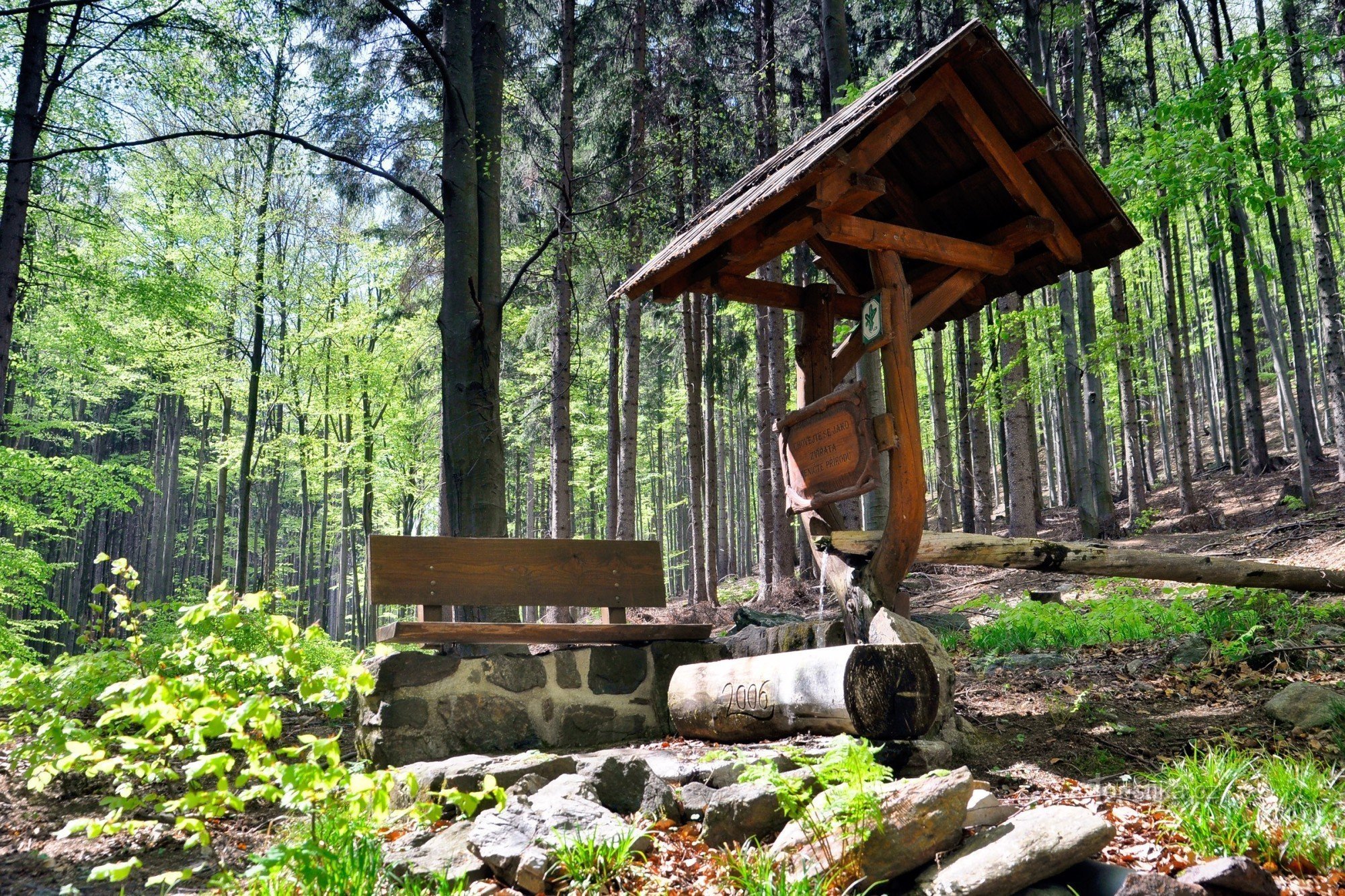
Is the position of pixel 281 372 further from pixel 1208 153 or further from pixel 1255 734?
pixel 1255 734

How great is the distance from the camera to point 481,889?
112 inches

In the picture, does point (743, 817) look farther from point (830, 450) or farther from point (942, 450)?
point (942, 450)

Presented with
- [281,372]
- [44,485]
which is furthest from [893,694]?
[281,372]

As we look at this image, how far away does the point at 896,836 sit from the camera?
2750mm

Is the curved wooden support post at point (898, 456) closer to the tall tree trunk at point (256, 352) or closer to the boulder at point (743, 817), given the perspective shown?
the boulder at point (743, 817)

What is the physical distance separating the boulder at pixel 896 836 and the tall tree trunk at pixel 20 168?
27.5 ft

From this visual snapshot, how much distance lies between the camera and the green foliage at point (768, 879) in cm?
246

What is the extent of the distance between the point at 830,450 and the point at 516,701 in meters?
2.63

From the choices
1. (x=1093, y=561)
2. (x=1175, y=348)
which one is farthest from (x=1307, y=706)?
(x=1175, y=348)

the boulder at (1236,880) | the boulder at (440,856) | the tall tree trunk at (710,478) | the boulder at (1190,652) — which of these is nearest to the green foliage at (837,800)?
the boulder at (1236,880)

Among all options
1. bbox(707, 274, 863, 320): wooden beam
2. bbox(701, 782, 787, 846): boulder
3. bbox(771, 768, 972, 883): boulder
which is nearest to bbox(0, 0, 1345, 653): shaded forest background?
bbox(707, 274, 863, 320): wooden beam

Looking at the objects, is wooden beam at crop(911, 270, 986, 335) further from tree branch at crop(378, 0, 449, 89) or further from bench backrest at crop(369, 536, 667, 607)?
tree branch at crop(378, 0, 449, 89)

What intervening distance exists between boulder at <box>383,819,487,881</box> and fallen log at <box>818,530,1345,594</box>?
3.06 metres

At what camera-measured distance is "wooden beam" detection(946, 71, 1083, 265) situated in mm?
5504
